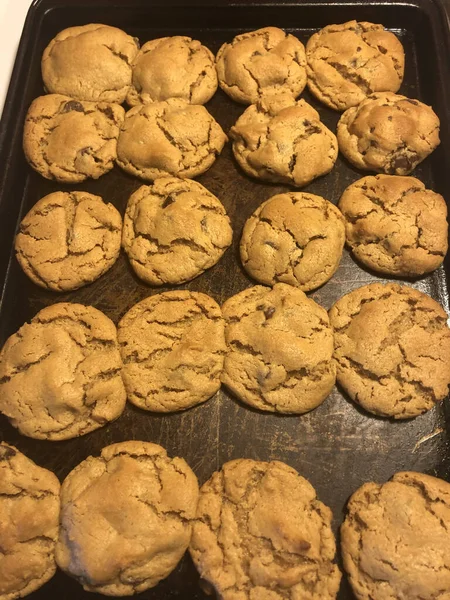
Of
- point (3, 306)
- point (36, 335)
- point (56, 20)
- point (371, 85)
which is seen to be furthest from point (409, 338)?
point (56, 20)

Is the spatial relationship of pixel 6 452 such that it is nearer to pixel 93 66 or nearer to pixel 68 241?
pixel 68 241

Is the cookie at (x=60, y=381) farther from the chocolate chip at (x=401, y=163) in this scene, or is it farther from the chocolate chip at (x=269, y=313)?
the chocolate chip at (x=401, y=163)

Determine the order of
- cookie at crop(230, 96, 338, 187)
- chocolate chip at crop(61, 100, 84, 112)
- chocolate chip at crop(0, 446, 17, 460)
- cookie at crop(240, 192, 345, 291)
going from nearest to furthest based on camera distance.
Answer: chocolate chip at crop(0, 446, 17, 460), cookie at crop(240, 192, 345, 291), cookie at crop(230, 96, 338, 187), chocolate chip at crop(61, 100, 84, 112)

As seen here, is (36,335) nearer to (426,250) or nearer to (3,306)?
(3,306)

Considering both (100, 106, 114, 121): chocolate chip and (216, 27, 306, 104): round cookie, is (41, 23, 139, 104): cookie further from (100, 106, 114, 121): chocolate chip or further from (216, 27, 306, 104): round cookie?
(216, 27, 306, 104): round cookie

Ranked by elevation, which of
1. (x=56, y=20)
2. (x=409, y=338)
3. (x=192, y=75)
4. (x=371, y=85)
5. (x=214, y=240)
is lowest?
(x=409, y=338)

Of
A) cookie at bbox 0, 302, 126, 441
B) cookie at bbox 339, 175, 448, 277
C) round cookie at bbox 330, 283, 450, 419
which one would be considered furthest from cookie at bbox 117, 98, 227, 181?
round cookie at bbox 330, 283, 450, 419

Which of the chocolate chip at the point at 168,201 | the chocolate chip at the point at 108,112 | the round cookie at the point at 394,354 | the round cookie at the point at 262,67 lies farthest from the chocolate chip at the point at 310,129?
the chocolate chip at the point at 108,112
